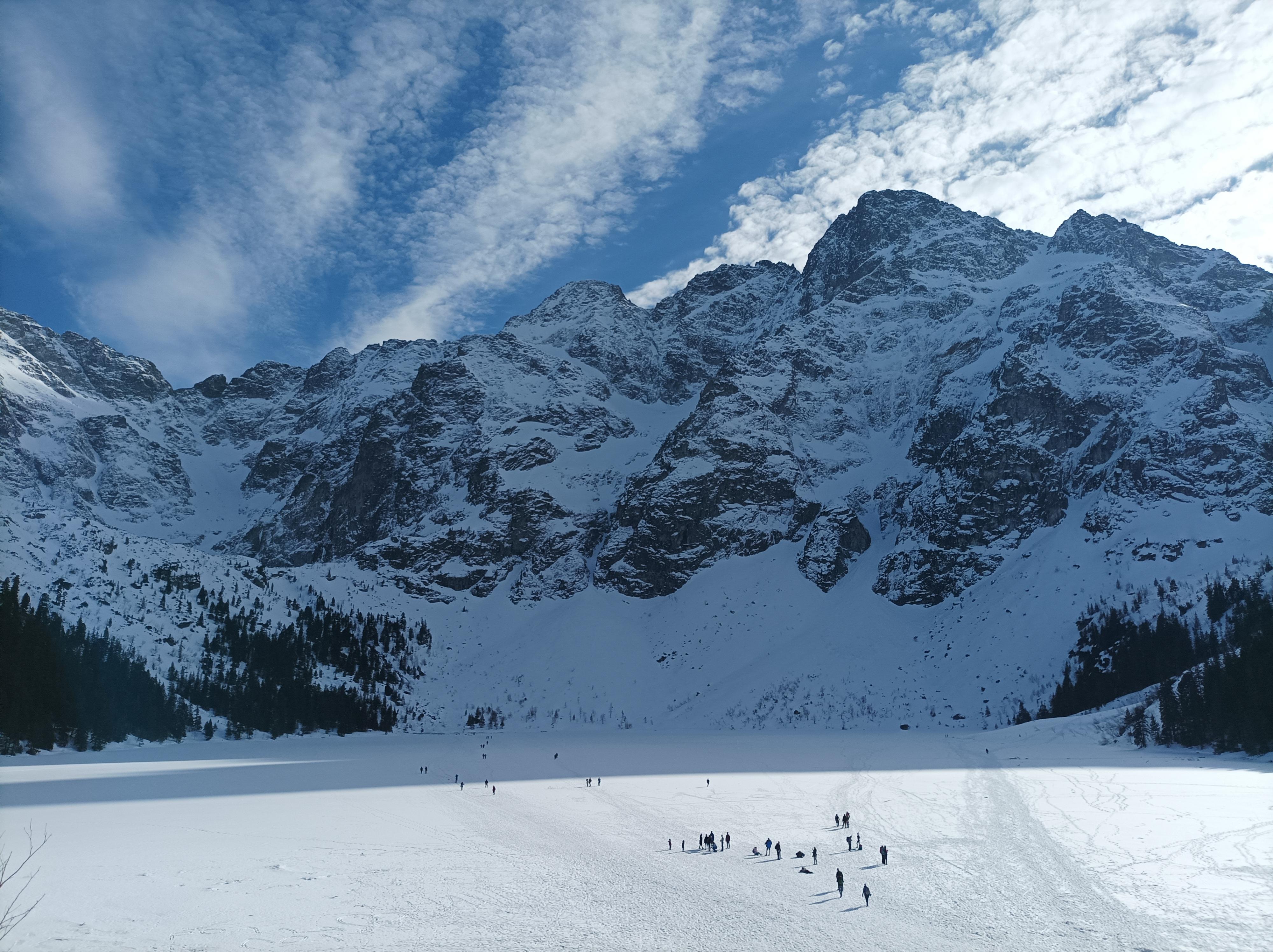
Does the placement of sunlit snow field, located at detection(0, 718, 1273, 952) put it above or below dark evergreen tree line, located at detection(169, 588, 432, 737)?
below

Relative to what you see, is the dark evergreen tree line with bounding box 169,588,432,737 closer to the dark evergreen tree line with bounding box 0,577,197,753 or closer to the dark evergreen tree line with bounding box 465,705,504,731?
the dark evergreen tree line with bounding box 0,577,197,753

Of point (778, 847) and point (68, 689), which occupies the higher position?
point (68, 689)

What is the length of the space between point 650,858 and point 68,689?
92.6 metres

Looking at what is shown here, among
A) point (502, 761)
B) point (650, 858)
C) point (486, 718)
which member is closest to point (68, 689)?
point (502, 761)

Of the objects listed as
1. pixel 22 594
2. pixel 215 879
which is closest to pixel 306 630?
pixel 22 594

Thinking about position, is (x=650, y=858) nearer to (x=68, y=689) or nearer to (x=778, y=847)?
(x=778, y=847)

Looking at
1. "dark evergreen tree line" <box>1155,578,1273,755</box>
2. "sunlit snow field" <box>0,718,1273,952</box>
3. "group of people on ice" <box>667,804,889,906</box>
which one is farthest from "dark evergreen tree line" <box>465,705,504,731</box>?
"group of people on ice" <box>667,804,889,906</box>

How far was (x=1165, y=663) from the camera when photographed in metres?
136

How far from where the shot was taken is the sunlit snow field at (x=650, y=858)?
32.0 m

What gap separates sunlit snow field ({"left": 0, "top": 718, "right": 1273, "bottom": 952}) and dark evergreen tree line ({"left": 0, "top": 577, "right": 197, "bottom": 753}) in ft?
30.5

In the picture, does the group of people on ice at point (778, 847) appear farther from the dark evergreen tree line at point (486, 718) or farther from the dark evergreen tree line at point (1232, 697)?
the dark evergreen tree line at point (486, 718)

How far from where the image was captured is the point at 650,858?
45875 mm

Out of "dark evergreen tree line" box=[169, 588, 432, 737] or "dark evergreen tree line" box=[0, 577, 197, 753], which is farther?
"dark evergreen tree line" box=[169, 588, 432, 737]

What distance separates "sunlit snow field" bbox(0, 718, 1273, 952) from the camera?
32.0 meters
